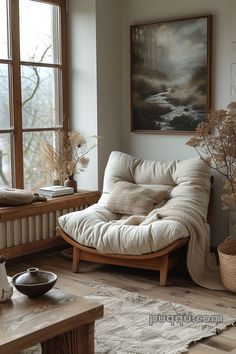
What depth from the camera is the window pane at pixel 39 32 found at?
193 inches

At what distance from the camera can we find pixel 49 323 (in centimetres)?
237

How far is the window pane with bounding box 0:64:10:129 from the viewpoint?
187 inches

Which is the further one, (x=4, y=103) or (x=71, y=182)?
(x=71, y=182)

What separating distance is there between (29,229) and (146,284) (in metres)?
1.18

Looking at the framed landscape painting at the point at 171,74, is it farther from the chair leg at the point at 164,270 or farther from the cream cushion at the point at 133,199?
the chair leg at the point at 164,270

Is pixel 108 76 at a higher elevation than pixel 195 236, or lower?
higher

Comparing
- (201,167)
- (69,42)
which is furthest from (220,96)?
(69,42)

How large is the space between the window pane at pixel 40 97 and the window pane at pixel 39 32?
0.40ft

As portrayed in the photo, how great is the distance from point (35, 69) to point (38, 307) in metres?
2.99

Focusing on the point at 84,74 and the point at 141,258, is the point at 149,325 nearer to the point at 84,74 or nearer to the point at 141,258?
the point at 141,258

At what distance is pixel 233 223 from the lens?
184 inches

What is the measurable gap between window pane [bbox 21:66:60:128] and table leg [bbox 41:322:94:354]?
2.71 metres

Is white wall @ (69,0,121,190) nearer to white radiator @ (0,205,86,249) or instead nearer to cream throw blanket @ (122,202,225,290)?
white radiator @ (0,205,86,249)

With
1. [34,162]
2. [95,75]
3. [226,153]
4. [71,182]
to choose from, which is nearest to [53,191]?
[71,182]
